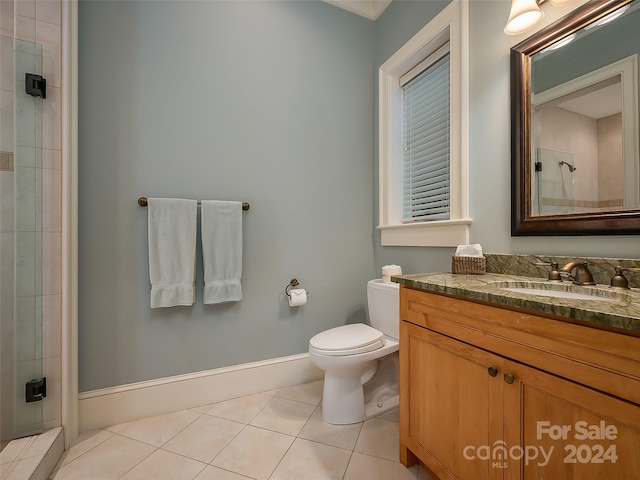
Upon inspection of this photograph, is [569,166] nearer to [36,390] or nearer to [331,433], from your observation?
[331,433]

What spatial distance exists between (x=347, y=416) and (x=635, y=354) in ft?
4.27

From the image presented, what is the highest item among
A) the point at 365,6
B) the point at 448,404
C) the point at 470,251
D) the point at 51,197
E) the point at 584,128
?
the point at 365,6

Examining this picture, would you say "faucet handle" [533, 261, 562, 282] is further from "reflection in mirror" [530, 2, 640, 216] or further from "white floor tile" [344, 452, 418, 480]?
"white floor tile" [344, 452, 418, 480]

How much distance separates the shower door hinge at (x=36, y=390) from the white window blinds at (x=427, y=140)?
87.2 inches

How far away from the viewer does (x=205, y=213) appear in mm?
1735

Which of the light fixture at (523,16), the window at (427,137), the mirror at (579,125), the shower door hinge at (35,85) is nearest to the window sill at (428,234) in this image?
the window at (427,137)

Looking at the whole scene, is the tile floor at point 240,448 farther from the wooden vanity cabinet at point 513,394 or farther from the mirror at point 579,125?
the mirror at point 579,125

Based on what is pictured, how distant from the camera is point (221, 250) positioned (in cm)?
177

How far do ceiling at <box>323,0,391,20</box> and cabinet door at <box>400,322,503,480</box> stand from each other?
7.43ft

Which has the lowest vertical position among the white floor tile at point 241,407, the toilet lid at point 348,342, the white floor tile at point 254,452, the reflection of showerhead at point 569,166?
the white floor tile at point 241,407

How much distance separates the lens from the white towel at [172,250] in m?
1.62

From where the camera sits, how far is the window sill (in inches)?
61.3

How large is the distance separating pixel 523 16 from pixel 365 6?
1420mm

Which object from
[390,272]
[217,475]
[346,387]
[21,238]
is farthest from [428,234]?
[21,238]
